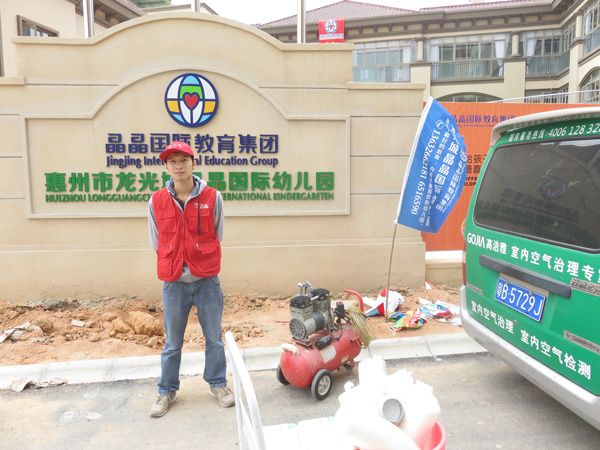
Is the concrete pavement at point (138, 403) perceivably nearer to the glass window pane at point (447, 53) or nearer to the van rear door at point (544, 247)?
the van rear door at point (544, 247)

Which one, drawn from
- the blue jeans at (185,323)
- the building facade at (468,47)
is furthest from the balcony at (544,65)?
the blue jeans at (185,323)

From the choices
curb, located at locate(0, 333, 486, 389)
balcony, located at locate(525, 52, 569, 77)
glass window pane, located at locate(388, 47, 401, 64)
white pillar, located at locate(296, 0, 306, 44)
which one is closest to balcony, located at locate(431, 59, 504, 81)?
balcony, located at locate(525, 52, 569, 77)

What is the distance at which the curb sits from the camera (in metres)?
3.84

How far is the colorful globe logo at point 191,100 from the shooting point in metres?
5.37

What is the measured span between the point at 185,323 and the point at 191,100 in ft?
10.3

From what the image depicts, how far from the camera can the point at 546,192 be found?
8.83ft

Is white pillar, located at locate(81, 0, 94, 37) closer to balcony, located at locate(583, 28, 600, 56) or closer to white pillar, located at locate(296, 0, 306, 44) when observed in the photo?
white pillar, located at locate(296, 0, 306, 44)

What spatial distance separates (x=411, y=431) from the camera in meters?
1.47

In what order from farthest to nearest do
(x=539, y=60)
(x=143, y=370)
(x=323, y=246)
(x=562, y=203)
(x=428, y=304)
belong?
(x=539, y=60) → (x=323, y=246) → (x=428, y=304) → (x=143, y=370) → (x=562, y=203)

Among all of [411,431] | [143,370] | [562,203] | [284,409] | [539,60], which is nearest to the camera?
[411,431]

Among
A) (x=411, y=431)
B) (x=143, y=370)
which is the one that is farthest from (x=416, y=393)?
(x=143, y=370)

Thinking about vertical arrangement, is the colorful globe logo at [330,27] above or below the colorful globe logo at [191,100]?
above

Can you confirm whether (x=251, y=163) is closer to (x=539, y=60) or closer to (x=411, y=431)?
(x=411, y=431)

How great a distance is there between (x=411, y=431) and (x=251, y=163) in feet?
14.6
